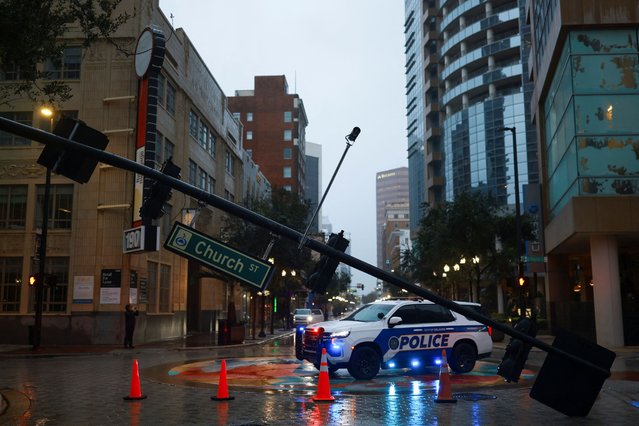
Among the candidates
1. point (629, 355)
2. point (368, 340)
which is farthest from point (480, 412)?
point (629, 355)

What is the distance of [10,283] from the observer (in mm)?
30484

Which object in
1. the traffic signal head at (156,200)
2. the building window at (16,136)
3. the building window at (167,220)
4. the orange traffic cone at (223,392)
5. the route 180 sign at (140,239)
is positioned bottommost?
the orange traffic cone at (223,392)

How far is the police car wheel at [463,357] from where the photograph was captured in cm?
1636

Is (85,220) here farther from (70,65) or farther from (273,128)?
(273,128)

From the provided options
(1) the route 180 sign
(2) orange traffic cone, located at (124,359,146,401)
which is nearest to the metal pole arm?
(2) orange traffic cone, located at (124,359,146,401)

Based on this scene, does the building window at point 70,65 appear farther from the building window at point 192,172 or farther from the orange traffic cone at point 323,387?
the orange traffic cone at point 323,387

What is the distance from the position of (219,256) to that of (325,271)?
4.18 ft

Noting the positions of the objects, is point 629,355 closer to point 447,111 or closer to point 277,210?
point 277,210

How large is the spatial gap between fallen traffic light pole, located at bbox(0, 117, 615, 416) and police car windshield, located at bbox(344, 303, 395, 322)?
Answer: 7237 millimetres

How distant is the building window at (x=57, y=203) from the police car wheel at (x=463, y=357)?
21782mm

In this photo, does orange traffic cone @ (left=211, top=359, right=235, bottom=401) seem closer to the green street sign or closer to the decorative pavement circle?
the decorative pavement circle

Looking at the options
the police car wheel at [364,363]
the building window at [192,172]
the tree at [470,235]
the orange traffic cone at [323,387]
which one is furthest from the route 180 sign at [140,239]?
the tree at [470,235]

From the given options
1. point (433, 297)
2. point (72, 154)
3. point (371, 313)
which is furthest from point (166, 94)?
point (433, 297)

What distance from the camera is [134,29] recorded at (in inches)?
1244
